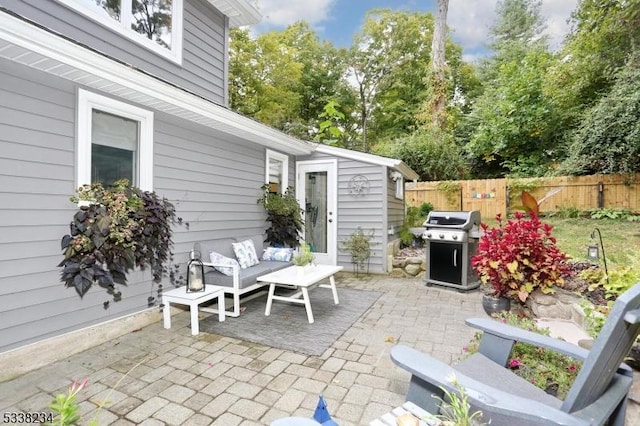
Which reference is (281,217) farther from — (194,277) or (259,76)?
(259,76)

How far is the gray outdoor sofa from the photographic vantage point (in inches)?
152

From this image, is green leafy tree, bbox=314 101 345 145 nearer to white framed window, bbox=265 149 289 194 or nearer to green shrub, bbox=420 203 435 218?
green shrub, bbox=420 203 435 218

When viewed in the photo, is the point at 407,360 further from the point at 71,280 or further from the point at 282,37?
the point at 282,37

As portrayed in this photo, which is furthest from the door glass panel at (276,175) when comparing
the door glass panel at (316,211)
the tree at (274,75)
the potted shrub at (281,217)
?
the tree at (274,75)

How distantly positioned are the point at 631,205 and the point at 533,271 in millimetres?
7738

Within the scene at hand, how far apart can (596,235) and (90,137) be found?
933 cm

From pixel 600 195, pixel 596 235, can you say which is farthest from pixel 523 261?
pixel 600 195

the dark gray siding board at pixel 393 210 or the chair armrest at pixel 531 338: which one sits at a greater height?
the dark gray siding board at pixel 393 210

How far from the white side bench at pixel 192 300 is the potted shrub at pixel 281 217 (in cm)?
226

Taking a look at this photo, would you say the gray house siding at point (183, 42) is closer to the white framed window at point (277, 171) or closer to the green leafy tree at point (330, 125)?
the white framed window at point (277, 171)

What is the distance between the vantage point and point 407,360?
1415 mm

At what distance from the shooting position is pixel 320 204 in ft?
22.3

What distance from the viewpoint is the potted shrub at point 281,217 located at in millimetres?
5812

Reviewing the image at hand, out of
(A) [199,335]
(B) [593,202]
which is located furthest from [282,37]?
(A) [199,335]
